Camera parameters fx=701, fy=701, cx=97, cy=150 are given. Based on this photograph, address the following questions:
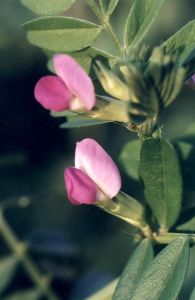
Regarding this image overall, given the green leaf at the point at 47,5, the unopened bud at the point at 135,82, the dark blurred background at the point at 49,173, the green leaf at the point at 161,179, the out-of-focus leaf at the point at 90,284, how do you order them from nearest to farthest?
1. the unopened bud at the point at 135,82
2. the green leaf at the point at 161,179
3. the green leaf at the point at 47,5
4. the out-of-focus leaf at the point at 90,284
5. the dark blurred background at the point at 49,173

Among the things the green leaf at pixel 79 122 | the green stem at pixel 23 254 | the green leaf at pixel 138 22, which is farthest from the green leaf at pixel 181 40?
the green stem at pixel 23 254

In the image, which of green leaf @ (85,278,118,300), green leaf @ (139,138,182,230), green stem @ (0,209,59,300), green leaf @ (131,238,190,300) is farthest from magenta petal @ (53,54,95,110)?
green stem @ (0,209,59,300)

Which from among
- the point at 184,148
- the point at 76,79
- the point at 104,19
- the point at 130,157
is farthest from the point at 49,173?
the point at 76,79

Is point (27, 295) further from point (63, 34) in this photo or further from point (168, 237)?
point (63, 34)

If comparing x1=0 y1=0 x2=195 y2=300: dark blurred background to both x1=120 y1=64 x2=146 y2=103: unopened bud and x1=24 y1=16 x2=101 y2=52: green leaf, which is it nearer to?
x1=24 y1=16 x2=101 y2=52: green leaf

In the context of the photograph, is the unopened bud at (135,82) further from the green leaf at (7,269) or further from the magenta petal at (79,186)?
the green leaf at (7,269)

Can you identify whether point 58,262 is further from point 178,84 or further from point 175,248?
point 178,84
